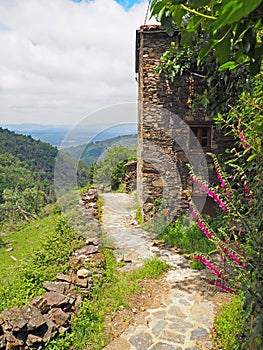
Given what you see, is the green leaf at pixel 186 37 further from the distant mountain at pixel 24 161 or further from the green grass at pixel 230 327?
the distant mountain at pixel 24 161

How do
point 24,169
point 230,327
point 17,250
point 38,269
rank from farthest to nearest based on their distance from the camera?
point 24,169 < point 17,250 < point 38,269 < point 230,327

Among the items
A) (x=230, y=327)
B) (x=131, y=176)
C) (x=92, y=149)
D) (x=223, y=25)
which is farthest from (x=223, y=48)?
(x=131, y=176)

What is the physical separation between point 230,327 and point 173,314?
744 millimetres

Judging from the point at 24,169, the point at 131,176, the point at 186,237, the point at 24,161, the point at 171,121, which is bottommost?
the point at 186,237

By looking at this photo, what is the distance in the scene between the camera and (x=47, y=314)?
3.48 m

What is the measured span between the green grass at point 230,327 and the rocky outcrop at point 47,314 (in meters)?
1.74

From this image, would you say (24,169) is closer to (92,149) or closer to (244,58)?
(92,149)

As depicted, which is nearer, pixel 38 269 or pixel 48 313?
pixel 48 313

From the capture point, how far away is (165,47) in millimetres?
6266

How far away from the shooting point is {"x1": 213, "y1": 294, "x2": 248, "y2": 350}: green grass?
2783 mm

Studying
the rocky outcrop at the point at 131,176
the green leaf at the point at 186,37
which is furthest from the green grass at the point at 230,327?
the rocky outcrop at the point at 131,176

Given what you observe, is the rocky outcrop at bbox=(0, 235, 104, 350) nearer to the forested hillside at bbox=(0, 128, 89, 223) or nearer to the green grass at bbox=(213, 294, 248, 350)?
the green grass at bbox=(213, 294, 248, 350)

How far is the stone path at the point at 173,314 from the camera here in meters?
3.03

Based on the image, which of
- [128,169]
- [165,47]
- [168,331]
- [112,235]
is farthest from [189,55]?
[128,169]
